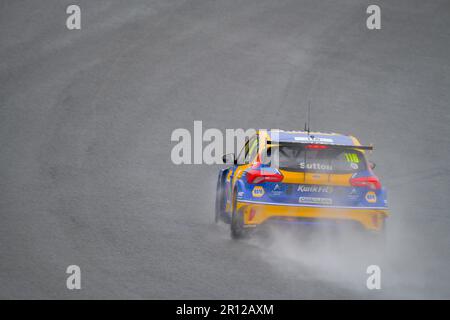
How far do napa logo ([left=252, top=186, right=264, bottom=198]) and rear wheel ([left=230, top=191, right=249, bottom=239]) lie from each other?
1.05ft

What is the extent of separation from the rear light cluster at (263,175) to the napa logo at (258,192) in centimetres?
9

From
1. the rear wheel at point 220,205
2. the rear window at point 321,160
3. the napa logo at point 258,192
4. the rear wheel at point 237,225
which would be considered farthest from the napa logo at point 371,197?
the rear wheel at point 220,205

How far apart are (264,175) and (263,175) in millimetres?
12

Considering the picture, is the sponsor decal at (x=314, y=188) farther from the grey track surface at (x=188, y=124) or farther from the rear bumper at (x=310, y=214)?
the grey track surface at (x=188, y=124)

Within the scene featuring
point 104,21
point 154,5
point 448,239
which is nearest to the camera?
point 448,239

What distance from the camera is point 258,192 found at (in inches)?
430

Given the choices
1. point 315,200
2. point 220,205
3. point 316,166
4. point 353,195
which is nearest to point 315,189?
point 315,200

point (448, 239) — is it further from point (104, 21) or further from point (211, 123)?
point (104, 21)

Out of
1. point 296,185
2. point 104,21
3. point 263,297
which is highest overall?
point 104,21

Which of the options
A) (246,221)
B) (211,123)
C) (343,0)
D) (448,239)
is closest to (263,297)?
(246,221)

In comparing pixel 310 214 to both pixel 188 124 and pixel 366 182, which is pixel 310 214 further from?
pixel 188 124

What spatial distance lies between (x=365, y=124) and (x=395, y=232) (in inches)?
338

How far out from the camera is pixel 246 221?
1095cm

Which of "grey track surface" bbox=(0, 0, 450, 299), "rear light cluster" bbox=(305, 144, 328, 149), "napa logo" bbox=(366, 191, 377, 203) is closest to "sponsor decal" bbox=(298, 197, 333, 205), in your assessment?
"napa logo" bbox=(366, 191, 377, 203)
